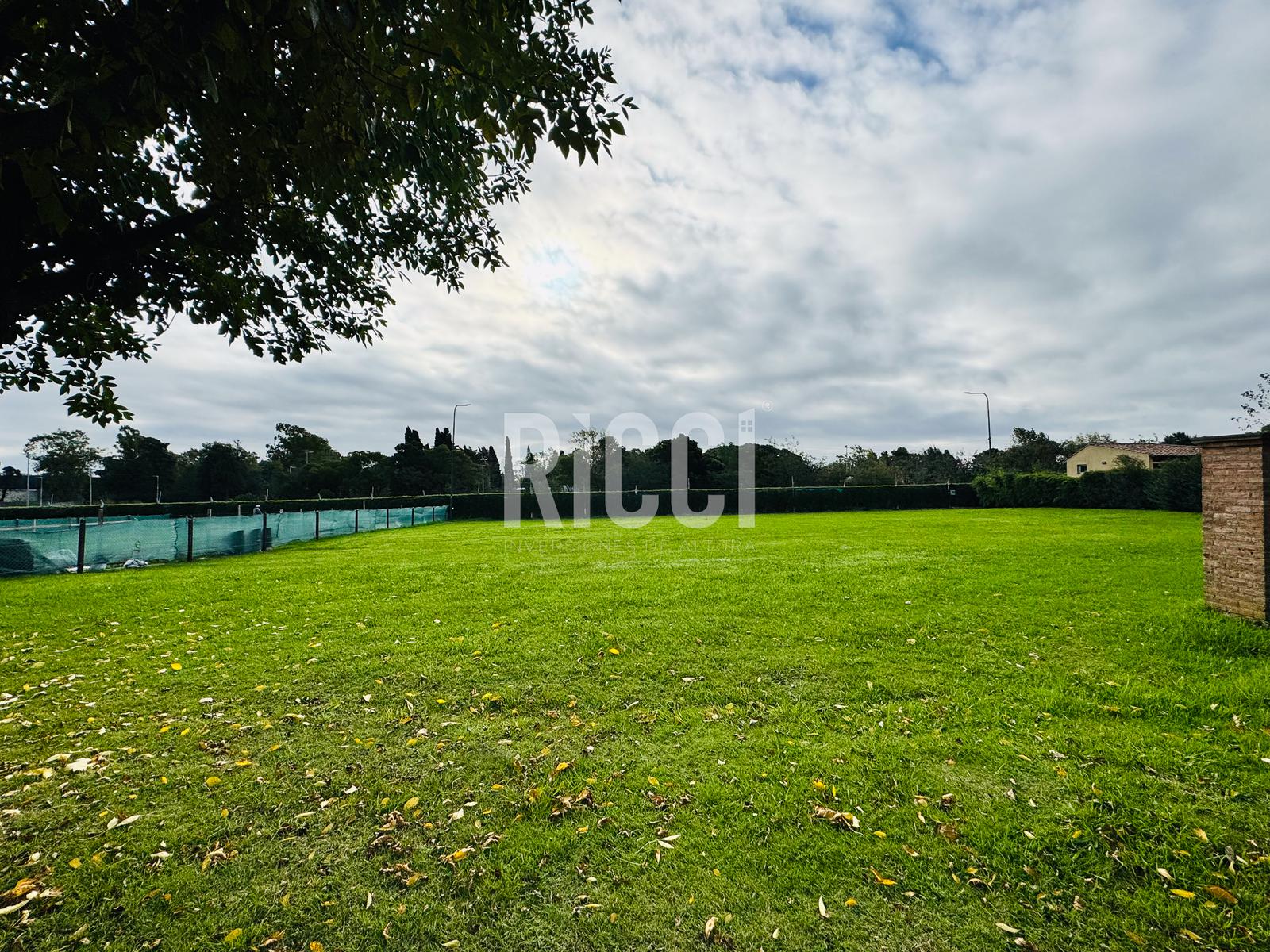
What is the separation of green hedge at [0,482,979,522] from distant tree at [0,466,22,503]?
66.0 metres

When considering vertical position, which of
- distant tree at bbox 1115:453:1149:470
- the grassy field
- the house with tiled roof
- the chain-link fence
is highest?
the house with tiled roof

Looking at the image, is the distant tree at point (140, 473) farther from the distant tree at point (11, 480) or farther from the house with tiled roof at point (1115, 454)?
the house with tiled roof at point (1115, 454)

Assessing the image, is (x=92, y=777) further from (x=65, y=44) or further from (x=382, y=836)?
(x=65, y=44)

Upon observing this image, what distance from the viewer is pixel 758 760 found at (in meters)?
3.57

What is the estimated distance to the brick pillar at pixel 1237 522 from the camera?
20.0 ft

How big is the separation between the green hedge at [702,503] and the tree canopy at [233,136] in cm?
2882

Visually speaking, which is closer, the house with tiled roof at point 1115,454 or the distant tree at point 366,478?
the house with tiled roof at point 1115,454

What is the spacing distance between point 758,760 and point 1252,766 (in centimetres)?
303

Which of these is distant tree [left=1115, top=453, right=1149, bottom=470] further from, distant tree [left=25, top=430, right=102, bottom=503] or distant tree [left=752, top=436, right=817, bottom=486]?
distant tree [left=25, top=430, right=102, bottom=503]

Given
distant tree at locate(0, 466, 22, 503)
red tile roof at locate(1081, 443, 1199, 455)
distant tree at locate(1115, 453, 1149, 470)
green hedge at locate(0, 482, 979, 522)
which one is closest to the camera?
distant tree at locate(1115, 453, 1149, 470)

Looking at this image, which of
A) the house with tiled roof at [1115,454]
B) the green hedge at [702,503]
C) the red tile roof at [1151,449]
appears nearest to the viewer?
the green hedge at [702,503]

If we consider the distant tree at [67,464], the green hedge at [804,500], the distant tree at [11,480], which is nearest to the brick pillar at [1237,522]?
the green hedge at [804,500]

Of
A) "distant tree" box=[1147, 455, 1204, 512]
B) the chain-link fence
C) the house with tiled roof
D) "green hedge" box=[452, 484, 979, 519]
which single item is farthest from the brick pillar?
the house with tiled roof

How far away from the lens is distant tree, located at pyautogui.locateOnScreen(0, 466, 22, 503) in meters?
81.6
